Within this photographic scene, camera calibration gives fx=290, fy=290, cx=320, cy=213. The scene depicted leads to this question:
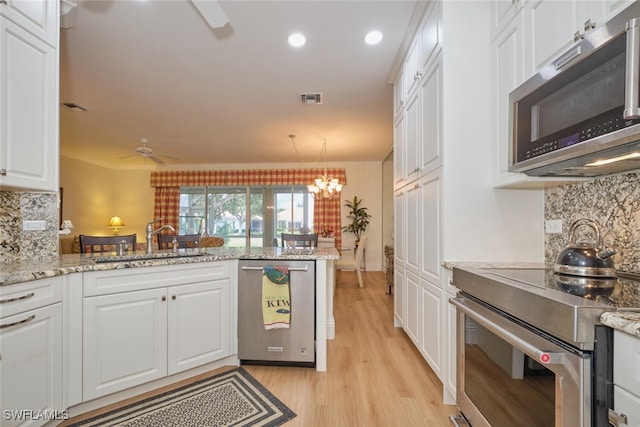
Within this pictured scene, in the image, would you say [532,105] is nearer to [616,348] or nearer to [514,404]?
[616,348]

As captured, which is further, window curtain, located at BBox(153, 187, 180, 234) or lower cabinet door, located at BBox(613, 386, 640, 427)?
window curtain, located at BBox(153, 187, 180, 234)

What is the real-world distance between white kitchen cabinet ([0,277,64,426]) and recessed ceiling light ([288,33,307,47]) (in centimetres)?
231

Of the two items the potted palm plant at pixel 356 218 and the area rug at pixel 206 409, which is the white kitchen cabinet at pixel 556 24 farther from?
the potted palm plant at pixel 356 218

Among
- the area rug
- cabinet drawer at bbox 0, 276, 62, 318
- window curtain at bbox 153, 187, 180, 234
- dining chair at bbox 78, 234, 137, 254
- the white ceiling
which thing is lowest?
the area rug

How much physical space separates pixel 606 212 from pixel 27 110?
10.0ft

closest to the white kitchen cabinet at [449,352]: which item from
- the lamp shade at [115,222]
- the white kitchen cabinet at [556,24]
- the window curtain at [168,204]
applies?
the white kitchen cabinet at [556,24]

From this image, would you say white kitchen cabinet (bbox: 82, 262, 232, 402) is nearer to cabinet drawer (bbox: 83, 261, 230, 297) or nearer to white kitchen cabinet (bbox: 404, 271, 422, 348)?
cabinet drawer (bbox: 83, 261, 230, 297)

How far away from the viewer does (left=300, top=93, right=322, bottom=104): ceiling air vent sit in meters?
3.42

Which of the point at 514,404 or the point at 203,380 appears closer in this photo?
the point at 514,404

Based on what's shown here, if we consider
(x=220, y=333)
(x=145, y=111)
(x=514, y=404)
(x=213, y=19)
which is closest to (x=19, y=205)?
(x=220, y=333)

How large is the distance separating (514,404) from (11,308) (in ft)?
7.09

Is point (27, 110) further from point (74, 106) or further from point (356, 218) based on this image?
point (356, 218)

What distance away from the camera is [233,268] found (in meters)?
2.23

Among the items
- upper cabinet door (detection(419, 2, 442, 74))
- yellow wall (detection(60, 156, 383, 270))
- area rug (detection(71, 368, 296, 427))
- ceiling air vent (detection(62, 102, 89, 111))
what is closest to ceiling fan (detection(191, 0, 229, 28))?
upper cabinet door (detection(419, 2, 442, 74))
